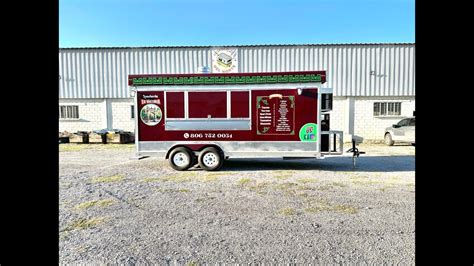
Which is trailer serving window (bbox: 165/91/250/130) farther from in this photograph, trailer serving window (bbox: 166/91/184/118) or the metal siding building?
the metal siding building

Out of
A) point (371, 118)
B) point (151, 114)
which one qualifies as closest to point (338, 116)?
point (371, 118)

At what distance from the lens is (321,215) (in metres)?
4.49

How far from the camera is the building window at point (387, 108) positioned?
17.8m

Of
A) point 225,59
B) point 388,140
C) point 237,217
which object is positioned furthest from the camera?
point 225,59

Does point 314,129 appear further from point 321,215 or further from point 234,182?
point 321,215

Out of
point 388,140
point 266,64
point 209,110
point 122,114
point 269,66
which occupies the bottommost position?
point 388,140

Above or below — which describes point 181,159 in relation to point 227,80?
below

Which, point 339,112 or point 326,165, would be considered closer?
point 326,165

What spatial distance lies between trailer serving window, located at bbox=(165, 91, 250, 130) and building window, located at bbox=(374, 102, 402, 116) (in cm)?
1298

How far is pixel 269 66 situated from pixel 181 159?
11905 millimetres

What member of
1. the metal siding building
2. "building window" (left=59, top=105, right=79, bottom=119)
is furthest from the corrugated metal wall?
"building window" (left=59, top=105, right=79, bottom=119)

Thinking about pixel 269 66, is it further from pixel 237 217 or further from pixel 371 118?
pixel 237 217

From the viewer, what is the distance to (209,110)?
8430mm
